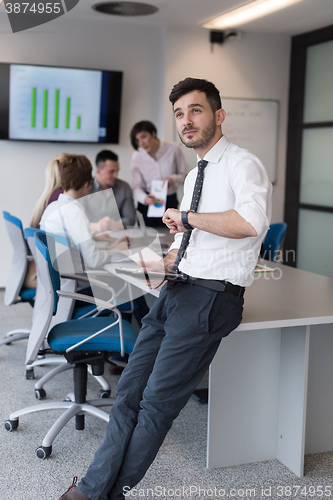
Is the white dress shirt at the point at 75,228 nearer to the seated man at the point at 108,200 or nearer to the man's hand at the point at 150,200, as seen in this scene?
the seated man at the point at 108,200

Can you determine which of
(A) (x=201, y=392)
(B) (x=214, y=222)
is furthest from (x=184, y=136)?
(A) (x=201, y=392)

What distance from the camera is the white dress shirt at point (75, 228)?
2.97m

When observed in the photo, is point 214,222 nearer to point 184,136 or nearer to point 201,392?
point 184,136

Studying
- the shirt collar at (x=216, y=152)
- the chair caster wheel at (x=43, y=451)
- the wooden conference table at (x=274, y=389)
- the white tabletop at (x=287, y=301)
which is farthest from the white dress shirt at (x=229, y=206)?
the chair caster wheel at (x=43, y=451)

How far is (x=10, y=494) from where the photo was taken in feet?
6.76

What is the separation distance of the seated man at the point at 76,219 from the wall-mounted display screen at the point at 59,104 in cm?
250

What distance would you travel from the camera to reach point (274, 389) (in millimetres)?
2361

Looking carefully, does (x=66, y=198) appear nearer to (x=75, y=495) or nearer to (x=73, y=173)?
(x=73, y=173)

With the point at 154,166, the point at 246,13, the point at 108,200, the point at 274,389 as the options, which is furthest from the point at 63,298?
the point at 246,13

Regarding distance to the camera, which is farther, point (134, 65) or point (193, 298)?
point (134, 65)

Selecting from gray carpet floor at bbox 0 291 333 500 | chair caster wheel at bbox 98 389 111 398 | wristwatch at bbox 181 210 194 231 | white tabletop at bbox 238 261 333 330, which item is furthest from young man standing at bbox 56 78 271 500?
chair caster wheel at bbox 98 389 111 398

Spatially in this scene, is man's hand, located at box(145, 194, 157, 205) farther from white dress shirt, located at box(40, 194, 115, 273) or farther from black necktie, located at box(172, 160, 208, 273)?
black necktie, located at box(172, 160, 208, 273)

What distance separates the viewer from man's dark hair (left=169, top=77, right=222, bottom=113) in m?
1.87

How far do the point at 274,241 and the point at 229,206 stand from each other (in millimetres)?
2058
